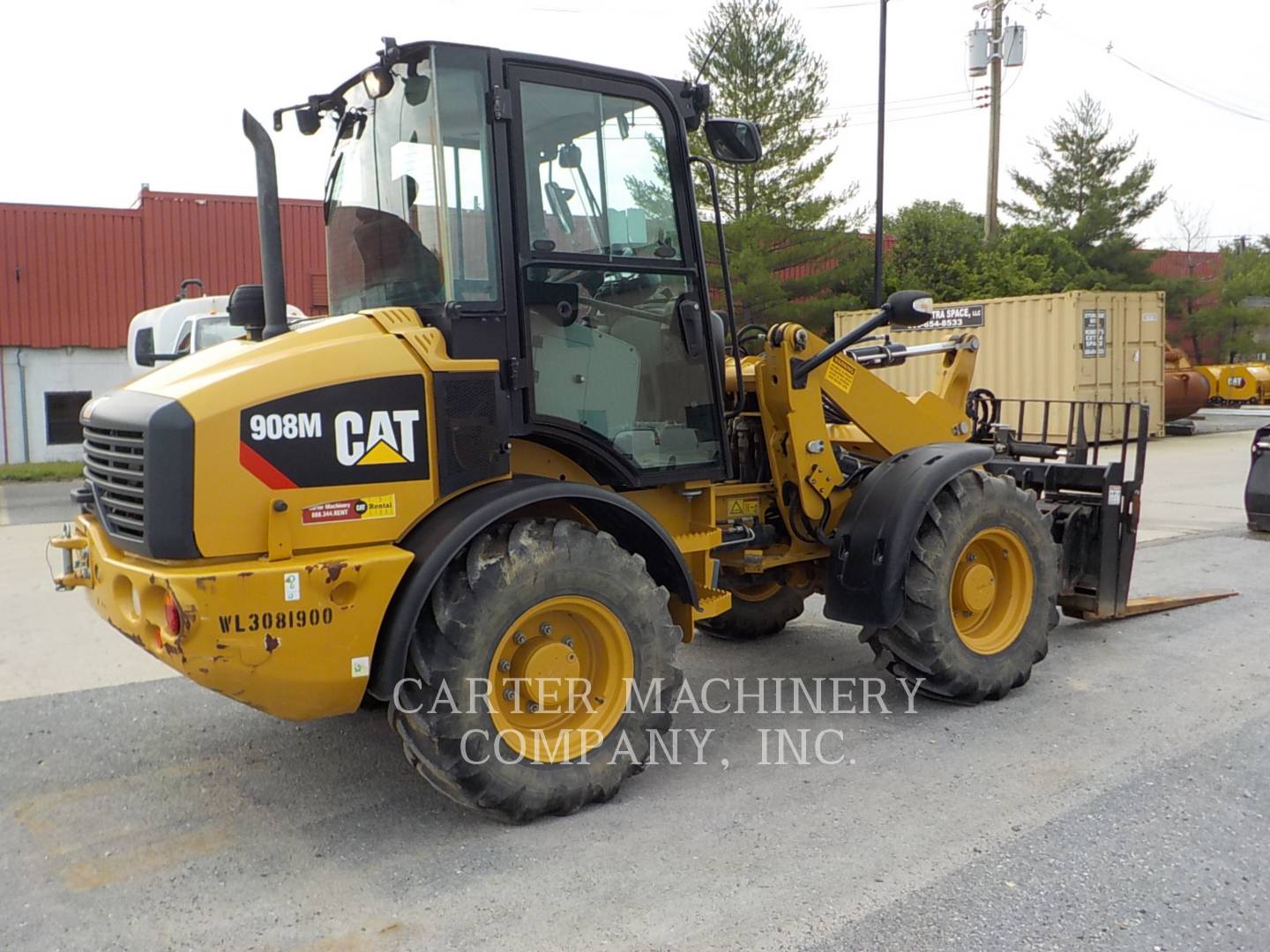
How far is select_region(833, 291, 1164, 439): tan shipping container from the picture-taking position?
1870cm

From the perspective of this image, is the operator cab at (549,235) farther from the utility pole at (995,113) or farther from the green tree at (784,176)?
the utility pole at (995,113)

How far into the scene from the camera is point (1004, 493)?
5297 mm

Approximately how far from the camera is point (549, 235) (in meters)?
4.09

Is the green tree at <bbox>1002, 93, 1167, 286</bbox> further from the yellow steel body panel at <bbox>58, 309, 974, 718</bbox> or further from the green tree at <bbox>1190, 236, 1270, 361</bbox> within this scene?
the yellow steel body panel at <bbox>58, 309, 974, 718</bbox>

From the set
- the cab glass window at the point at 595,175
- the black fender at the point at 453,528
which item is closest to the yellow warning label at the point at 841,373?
the cab glass window at the point at 595,175

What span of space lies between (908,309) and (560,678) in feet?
7.43

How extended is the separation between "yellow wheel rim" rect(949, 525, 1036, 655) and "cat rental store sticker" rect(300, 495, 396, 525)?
9.30 feet

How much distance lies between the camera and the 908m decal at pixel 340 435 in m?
3.44

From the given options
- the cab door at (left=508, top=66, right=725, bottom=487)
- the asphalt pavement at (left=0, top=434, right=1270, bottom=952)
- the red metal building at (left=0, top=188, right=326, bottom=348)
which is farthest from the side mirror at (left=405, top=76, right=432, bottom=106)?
the red metal building at (left=0, top=188, right=326, bottom=348)

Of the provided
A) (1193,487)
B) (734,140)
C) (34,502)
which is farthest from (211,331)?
(1193,487)

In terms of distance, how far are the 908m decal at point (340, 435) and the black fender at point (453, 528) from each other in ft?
0.65

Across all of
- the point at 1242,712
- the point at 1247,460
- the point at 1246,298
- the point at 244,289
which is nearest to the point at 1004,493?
the point at 1242,712

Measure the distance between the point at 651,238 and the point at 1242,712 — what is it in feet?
11.5

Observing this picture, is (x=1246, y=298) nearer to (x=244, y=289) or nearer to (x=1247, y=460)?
(x=1247, y=460)
